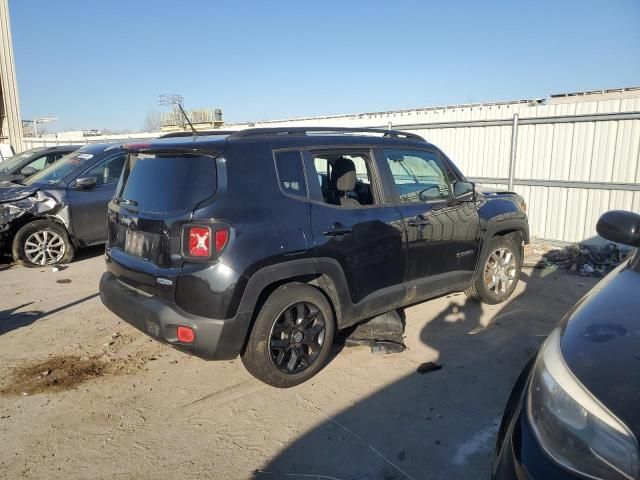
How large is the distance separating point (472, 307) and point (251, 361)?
118 inches

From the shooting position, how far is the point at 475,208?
4949 mm

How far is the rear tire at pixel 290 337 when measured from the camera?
3.38 m

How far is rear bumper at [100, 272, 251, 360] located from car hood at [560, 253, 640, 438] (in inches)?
79.4

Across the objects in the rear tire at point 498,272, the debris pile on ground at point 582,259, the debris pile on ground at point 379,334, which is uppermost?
the rear tire at point 498,272

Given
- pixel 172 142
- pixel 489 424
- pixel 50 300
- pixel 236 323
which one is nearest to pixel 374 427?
pixel 489 424

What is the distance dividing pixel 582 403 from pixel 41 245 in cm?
759

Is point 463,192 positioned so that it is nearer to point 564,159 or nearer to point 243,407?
point 243,407

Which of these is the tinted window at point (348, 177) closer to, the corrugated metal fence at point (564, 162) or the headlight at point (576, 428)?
the headlight at point (576, 428)

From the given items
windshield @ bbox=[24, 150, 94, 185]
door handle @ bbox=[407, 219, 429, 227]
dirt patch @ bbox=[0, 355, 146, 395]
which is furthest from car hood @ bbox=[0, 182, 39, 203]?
door handle @ bbox=[407, 219, 429, 227]

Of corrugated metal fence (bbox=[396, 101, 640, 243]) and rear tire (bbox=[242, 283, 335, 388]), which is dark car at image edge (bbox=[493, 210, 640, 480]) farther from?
corrugated metal fence (bbox=[396, 101, 640, 243])

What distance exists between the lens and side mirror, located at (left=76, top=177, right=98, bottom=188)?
7238 mm

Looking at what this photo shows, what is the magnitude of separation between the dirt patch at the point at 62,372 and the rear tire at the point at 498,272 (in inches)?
140

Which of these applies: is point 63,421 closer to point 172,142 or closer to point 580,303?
point 172,142

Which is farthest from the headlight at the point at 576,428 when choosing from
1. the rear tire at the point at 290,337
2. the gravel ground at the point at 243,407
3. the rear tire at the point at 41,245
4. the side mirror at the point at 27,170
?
the side mirror at the point at 27,170
